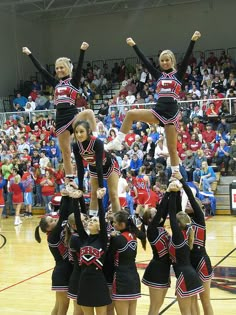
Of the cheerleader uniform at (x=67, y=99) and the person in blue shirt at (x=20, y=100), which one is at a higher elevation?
the person in blue shirt at (x=20, y=100)

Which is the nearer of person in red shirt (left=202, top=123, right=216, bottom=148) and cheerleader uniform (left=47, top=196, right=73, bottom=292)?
cheerleader uniform (left=47, top=196, right=73, bottom=292)

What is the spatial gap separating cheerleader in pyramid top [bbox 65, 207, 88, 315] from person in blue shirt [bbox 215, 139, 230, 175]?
10306 millimetres

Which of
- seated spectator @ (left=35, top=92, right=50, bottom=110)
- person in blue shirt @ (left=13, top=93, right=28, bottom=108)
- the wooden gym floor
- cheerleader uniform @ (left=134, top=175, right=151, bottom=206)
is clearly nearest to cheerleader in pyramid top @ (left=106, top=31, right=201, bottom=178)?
the wooden gym floor

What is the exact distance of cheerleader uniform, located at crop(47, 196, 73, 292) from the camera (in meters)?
5.11

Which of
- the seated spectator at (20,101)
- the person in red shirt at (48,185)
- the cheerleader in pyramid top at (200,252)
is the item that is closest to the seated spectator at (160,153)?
the person in red shirt at (48,185)

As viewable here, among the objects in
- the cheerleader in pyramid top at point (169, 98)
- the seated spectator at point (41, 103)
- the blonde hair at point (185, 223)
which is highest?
the seated spectator at point (41, 103)

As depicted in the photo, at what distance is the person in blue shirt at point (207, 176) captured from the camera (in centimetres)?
1398

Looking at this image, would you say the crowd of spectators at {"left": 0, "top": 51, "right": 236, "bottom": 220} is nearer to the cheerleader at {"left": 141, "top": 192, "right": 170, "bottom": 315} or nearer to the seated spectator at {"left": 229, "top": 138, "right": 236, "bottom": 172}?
the seated spectator at {"left": 229, "top": 138, "right": 236, "bottom": 172}

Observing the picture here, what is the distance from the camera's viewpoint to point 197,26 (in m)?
23.5

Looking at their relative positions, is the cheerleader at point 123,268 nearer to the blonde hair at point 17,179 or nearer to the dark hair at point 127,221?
the dark hair at point 127,221

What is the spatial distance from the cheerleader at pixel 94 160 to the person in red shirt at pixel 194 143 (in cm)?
965

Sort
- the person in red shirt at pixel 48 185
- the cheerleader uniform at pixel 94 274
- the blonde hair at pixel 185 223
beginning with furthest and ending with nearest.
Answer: the person in red shirt at pixel 48 185 → the blonde hair at pixel 185 223 → the cheerleader uniform at pixel 94 274

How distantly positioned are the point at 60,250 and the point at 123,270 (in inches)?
30.0

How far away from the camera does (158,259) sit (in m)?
5.07
